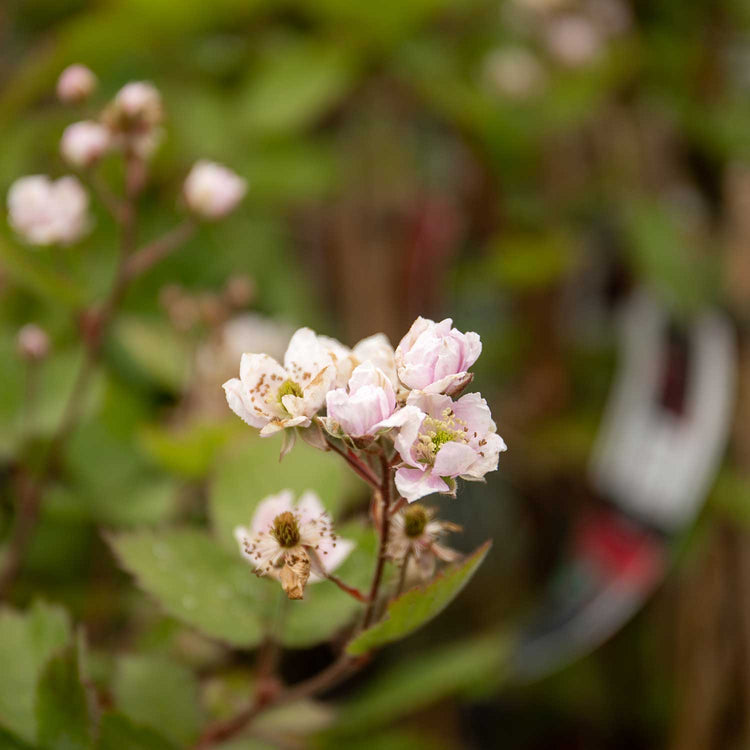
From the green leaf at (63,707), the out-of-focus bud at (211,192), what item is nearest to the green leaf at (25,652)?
the green leaf at (63,707)

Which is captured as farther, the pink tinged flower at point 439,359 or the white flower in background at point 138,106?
the white flower in background at point 138,106

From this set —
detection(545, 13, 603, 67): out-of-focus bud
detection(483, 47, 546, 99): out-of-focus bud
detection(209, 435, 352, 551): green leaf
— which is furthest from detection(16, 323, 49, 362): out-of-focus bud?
detection(545, 13, 603, 67): out-of-focus bud

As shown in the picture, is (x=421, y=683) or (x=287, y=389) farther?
(x=421, y=683)

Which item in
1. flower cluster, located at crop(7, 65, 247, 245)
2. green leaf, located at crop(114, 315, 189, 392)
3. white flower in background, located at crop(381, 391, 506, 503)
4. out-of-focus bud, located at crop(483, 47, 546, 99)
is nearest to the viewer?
white flower in background, located at crop(381, 391, 506, 503)

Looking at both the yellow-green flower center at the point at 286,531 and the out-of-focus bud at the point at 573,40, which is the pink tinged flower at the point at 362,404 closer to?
the yellow-green flower center at the point at 286,531

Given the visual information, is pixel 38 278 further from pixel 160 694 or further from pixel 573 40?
pixel 573 40

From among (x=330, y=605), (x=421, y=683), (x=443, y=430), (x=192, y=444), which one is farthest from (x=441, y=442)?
(x=421, y=683)

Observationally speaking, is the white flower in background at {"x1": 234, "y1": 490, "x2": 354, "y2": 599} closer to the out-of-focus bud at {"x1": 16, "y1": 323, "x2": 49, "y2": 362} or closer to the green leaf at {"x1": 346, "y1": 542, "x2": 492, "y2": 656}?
the green leaf at {"x1": 346, "y1": 542, "x2": 492, "y2": 656}
